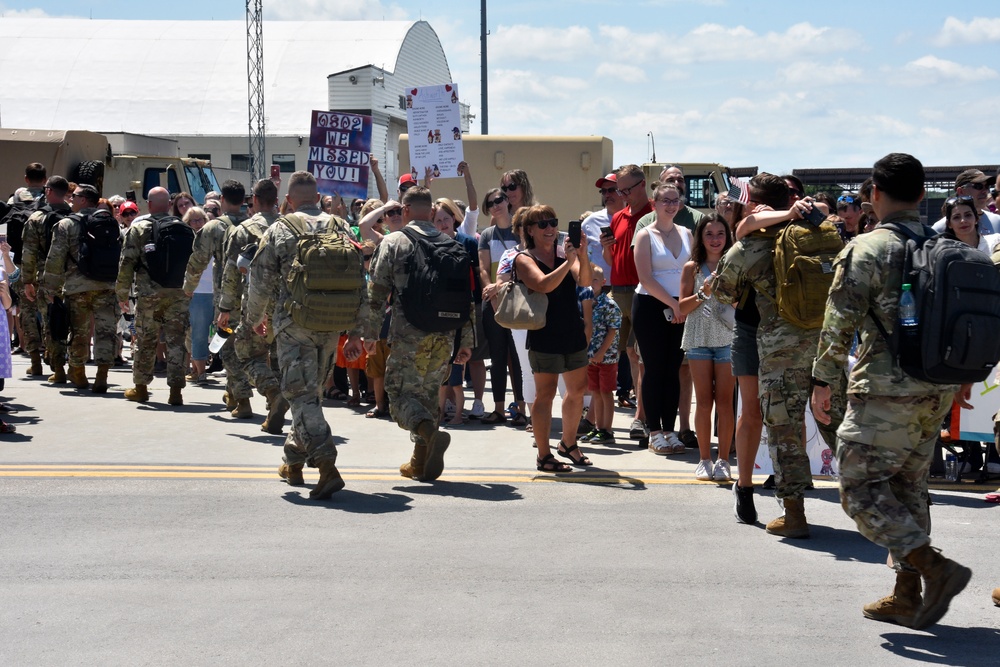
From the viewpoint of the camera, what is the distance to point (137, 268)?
37.9 ft

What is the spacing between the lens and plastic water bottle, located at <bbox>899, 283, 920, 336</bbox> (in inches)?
190

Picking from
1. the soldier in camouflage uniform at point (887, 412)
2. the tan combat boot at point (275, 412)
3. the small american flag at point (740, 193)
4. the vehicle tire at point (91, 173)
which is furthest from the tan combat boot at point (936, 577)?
the vehicle tire at point (91, 173)

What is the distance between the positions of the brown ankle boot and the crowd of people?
16mm

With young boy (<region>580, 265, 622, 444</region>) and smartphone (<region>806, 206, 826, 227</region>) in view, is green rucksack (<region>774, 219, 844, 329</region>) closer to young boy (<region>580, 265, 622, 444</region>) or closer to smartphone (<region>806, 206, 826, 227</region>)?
smartphone (<region>806, 206, 826, 227</region>)

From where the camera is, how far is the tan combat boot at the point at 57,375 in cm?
1286

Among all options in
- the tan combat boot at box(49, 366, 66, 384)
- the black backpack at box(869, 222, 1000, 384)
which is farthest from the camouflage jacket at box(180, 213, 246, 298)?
the black backpack at box(869, 222, 1000, 384)

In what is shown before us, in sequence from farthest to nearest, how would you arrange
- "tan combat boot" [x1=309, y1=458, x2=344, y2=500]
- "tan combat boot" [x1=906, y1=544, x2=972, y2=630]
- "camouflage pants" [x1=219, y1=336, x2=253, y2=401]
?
1. "camouflage pants" [x1=219, y1=336, x2=253, y2=401]
2. "tan combat boot" [x1=309, y1=458, x2=344, y2=500]
3. "tan combat boot" [x1=906, y1=544, x2=972, y2=630]

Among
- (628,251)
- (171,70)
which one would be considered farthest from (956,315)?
(171,70)

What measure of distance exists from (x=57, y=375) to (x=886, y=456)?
1022 cm

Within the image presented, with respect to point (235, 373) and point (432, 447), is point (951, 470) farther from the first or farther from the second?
point (235, 373)

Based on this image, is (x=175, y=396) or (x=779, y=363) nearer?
(x=779, y=363)

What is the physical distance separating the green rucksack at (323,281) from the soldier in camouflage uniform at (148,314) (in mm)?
4147

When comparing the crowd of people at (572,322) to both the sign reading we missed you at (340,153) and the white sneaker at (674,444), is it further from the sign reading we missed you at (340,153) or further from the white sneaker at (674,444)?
the sign reading we missed you at (340,153)

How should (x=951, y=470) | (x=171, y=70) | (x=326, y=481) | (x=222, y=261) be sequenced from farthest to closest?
(x=171, y=70) → (x=222, y=261) → (x=951, y=470) → (x=326, y=481)
